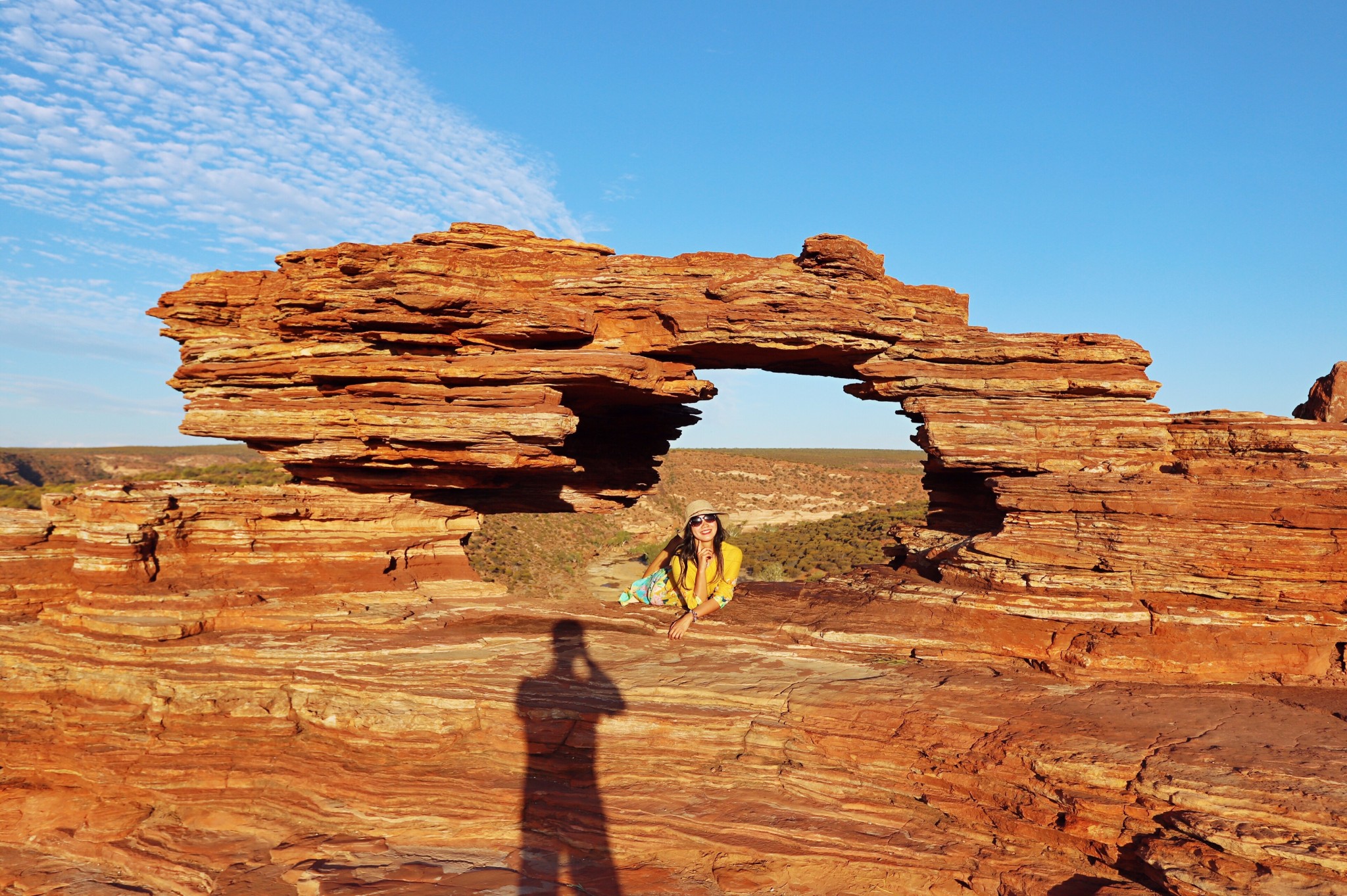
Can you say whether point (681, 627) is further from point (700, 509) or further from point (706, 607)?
point (700, 509)

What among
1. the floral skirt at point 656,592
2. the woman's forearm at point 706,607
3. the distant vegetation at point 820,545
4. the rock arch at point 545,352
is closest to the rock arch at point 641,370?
the rock arch at point 545,352

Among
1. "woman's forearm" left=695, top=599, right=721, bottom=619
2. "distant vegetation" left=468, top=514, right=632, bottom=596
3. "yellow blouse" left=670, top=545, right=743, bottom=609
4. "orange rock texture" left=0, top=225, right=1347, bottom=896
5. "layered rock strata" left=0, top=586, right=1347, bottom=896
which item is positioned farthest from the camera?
"distant vegetation" left=468, top=514, right=632, bottom=596

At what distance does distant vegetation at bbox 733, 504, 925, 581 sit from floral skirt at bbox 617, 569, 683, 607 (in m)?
11.7

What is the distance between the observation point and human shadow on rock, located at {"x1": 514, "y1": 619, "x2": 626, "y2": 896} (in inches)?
326

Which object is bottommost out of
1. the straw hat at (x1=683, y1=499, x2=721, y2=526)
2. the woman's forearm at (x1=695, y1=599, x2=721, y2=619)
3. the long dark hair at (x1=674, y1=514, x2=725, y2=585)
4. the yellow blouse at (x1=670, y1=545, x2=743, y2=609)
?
the woman's forearm at (x1=695, y1=599, x2=721, y2=619)

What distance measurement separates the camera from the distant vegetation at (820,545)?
31250 mm

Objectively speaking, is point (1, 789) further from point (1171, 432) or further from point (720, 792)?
point (1171, 432)

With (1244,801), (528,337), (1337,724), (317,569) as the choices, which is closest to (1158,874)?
(1244,801)

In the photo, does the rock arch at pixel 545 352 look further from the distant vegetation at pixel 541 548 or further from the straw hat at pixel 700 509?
the distant vegetation at pixel 541 548

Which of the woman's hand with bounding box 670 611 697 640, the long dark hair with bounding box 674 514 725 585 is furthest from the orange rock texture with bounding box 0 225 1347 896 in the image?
the long dark hair with bounding box 674 514 725 585

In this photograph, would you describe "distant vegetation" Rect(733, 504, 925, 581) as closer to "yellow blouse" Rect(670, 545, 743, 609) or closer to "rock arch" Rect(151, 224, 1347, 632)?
"rock arch" Rect(151, 224, 1347, 632)

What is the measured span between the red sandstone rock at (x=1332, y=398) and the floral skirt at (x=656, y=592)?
11.3 meters

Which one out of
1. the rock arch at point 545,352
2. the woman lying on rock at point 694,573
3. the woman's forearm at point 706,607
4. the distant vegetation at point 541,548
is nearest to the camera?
the woman lying on rock at point 694,573

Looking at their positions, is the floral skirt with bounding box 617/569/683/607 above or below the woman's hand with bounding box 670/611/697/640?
above
